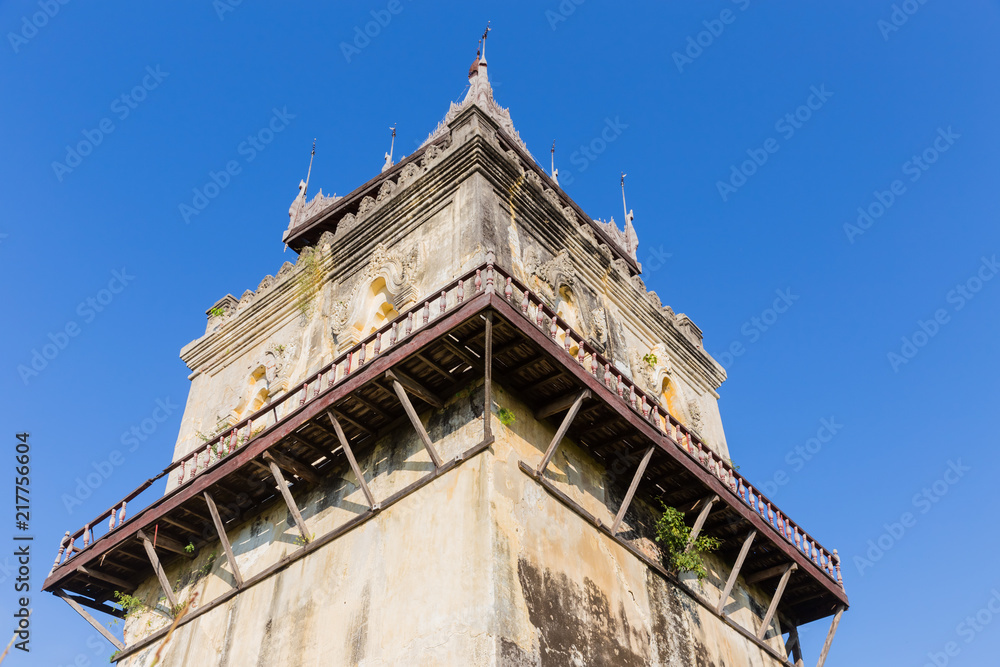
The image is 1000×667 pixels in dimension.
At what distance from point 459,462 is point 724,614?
20.9ft

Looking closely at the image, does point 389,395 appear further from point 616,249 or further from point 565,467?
point 616,249

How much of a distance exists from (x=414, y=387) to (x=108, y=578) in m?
7.83

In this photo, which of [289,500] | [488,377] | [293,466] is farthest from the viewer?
[293,466]

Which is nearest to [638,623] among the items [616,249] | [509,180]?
[509,180]

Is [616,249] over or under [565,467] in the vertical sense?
over

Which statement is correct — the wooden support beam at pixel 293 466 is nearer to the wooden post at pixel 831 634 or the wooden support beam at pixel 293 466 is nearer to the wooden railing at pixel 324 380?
the wooden railing at pixel 324 380

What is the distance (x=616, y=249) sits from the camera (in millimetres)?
22516

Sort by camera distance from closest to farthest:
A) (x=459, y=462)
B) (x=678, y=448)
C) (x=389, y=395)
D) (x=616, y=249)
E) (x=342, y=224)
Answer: (x=459, y=462) → (x=389, y=395) → (x=678, y=448) → (x=342, y=224) → (x=616, y=249)

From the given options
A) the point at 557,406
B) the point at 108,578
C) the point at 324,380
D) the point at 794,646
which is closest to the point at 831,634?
the point at 794,646

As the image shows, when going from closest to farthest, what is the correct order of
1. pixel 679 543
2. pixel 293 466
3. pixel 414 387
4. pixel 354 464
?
pixel 354 464 → pixel 414 387 → pixel 293 466 → pixel 679 543

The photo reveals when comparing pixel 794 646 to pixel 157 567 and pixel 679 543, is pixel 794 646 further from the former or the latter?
pixel 157 567

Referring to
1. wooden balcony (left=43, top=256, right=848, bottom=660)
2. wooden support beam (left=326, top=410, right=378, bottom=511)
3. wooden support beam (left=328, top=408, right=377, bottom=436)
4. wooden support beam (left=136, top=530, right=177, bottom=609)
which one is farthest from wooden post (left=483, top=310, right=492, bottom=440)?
wooden support beam (left=136, top=530, right=177, bottom=609)

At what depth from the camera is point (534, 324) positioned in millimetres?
13969

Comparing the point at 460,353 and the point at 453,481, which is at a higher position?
the point at 460,353
